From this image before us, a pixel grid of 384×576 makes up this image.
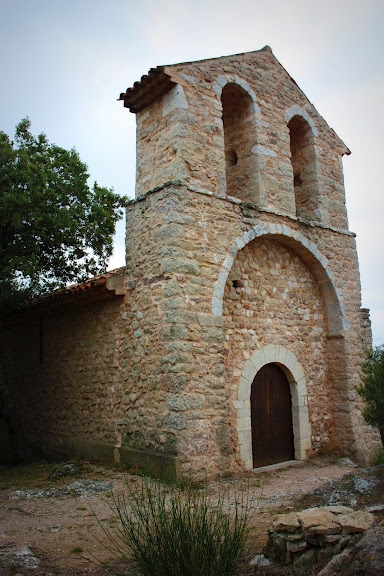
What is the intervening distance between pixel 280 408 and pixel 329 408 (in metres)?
1.20

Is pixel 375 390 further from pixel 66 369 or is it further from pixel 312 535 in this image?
pixel 66 369

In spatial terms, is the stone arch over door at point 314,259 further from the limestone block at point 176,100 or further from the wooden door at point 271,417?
the limestone block at point 176,100

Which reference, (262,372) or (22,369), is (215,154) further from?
(22,369)

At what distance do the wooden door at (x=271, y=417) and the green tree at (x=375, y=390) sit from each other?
2.18 metres

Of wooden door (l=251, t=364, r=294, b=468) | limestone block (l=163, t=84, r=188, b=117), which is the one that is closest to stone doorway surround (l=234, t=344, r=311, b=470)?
wooden door (l=251, t=364, r=294, b=468)

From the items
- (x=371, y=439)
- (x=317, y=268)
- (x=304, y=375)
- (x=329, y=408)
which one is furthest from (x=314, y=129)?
(x=371, y=439)

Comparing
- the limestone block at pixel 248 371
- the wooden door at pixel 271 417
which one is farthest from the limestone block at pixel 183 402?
the wooden door at pixel 271 417

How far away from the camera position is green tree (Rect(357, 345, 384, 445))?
18.0 feet

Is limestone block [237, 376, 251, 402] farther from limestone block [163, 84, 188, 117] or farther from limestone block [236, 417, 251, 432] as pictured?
limestone block [163, 84, 188, 117]

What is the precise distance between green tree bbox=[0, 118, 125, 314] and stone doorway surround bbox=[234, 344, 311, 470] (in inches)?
147

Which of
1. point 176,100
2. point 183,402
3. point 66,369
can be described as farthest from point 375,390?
point 66,369

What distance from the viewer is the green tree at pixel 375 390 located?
5.50 meters

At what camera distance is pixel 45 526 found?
4.65 metres

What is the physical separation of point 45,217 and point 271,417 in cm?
499
